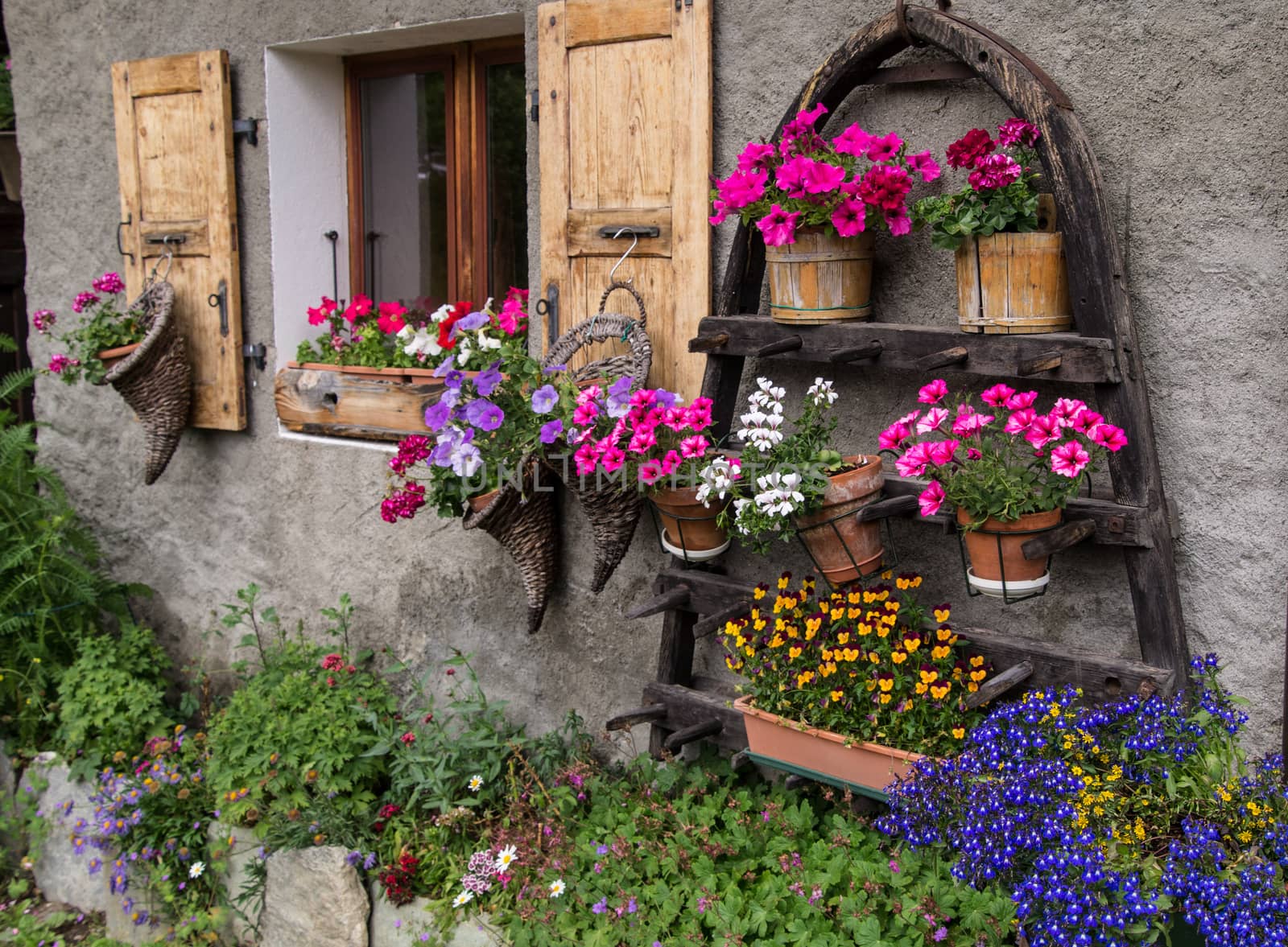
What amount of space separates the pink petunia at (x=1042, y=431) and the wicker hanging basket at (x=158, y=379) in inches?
122

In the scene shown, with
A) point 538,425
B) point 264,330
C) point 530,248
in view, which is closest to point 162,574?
point 264,330

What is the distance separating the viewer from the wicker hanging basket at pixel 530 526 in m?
3.04

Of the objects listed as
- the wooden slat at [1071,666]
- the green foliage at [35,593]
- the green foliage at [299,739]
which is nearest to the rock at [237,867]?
the green foliage at [299,739]

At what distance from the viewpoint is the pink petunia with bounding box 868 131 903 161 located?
2.47 m

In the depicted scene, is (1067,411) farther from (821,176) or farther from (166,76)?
(166,76)

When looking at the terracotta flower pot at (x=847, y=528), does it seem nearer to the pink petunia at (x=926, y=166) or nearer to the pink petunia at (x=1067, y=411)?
the pink petunia at (x=1067, y=411)

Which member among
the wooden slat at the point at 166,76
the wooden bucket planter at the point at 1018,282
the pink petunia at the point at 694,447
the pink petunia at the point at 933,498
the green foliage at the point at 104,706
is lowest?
the green foliage at the point at 104,706

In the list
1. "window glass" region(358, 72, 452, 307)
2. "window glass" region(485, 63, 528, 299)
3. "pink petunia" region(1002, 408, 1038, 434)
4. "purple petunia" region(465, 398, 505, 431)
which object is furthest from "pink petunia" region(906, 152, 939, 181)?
"window glass" region(358, 72, 452, 307)

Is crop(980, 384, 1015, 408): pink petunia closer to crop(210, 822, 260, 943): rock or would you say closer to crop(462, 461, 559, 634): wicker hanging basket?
crop(462, 461, 559, 634): wicker hanging basket

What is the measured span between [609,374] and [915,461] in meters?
1.01

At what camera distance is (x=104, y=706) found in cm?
412

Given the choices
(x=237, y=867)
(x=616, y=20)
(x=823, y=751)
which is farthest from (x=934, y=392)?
(x=237, y=867)

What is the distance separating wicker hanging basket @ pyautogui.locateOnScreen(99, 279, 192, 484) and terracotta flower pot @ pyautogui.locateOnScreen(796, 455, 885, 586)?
263 centimetres

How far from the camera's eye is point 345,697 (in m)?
3.70
